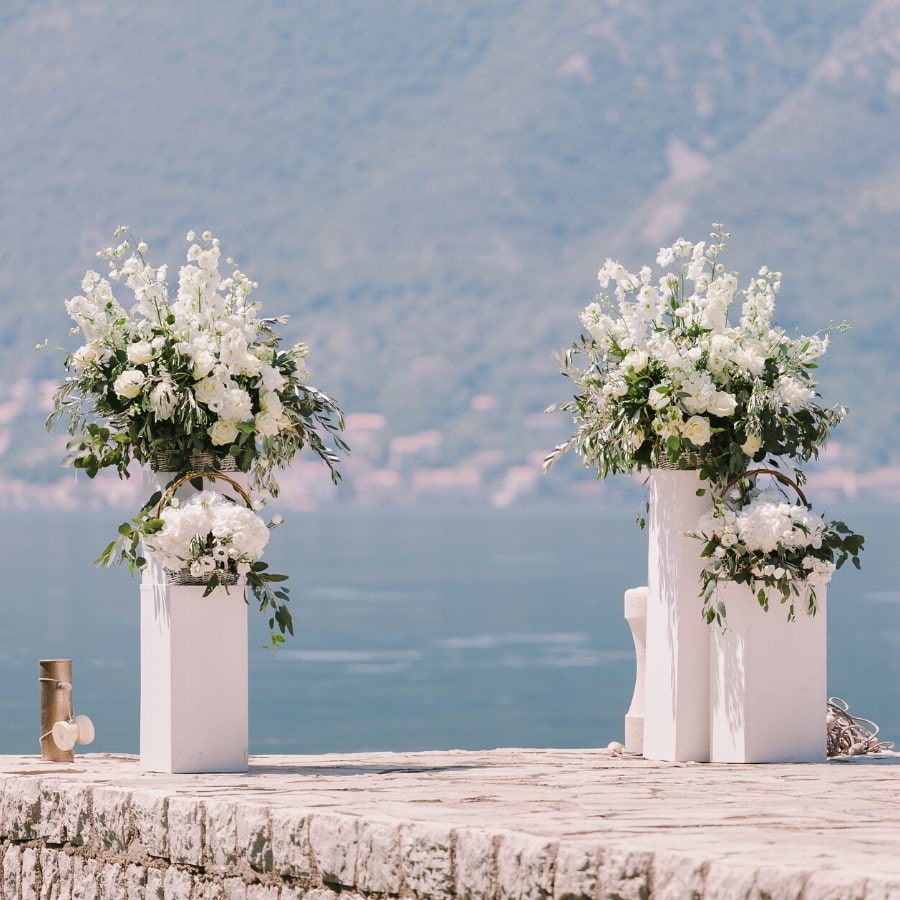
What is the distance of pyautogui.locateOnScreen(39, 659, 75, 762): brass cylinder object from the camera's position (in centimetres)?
812

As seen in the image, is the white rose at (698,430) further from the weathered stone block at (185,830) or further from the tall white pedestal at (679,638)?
the weathered stone block at (185,830)

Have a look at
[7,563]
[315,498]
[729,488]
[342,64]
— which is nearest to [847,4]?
[342,64]

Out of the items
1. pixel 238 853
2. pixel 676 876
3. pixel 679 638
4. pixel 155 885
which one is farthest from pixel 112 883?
pixel 679 638

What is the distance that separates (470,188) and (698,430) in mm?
176457

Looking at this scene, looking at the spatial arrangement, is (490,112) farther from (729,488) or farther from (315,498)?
(729,488)

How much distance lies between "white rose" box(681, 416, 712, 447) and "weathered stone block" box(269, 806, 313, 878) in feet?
9.52

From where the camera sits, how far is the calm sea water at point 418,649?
47156mm

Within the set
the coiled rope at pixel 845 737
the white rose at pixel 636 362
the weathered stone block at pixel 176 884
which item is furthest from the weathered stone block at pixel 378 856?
the coiled rope at pixel 845 737

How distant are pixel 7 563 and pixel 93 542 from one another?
24.5 m

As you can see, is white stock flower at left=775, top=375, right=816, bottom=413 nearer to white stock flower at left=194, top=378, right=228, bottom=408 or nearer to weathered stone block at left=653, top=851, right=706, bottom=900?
white stock flower at left=194, top=378, right=228, bottom=408

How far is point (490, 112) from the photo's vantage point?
641 ft

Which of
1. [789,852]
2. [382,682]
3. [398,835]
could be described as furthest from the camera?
[382,682]

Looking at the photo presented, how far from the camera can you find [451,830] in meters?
5.53

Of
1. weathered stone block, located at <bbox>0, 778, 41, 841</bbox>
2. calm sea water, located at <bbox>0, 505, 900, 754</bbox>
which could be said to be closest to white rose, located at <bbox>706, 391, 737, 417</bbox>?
weathered stone block, located at <bbox>0, 778, 41, 841</bbox>
